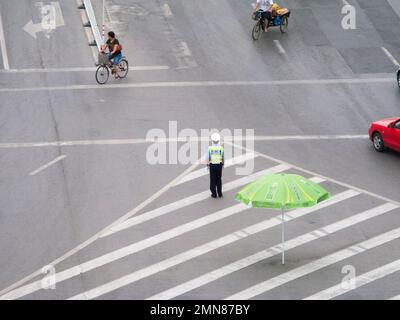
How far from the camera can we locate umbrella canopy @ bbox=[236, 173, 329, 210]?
869 inches

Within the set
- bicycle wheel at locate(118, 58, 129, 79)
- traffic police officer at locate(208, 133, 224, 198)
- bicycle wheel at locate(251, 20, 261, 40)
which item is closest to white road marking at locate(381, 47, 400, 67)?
bicycle wheel at locate(251, 20, 261, 40)

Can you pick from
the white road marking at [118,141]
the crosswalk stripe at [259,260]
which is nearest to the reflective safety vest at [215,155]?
the crosswalk stripe at [259,260]

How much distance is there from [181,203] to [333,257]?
16.0ft

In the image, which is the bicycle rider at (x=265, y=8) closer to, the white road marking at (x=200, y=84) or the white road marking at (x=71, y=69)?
the white road marking at (x=200, y=84)

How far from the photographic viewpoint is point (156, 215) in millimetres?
25828

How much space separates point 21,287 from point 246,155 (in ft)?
31.8

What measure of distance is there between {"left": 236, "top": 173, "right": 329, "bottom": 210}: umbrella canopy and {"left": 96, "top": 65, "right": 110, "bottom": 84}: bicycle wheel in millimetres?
13531

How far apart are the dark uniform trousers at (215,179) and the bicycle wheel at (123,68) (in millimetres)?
9855

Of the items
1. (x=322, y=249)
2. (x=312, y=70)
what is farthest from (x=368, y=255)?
(x=312, y=70)

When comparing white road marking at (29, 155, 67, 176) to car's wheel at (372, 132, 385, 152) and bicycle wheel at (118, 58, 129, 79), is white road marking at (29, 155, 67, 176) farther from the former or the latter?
car's wheel at (372, 132, 385, 152)

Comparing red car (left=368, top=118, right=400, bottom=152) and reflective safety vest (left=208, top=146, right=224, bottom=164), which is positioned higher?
reflective safety vest (left=208, top=146, right=224, bottom=164)

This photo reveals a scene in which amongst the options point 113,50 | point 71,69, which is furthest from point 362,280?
point 71,69

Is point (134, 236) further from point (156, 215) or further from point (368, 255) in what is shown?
point (368, 255)

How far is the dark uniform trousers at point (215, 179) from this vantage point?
26.5m
